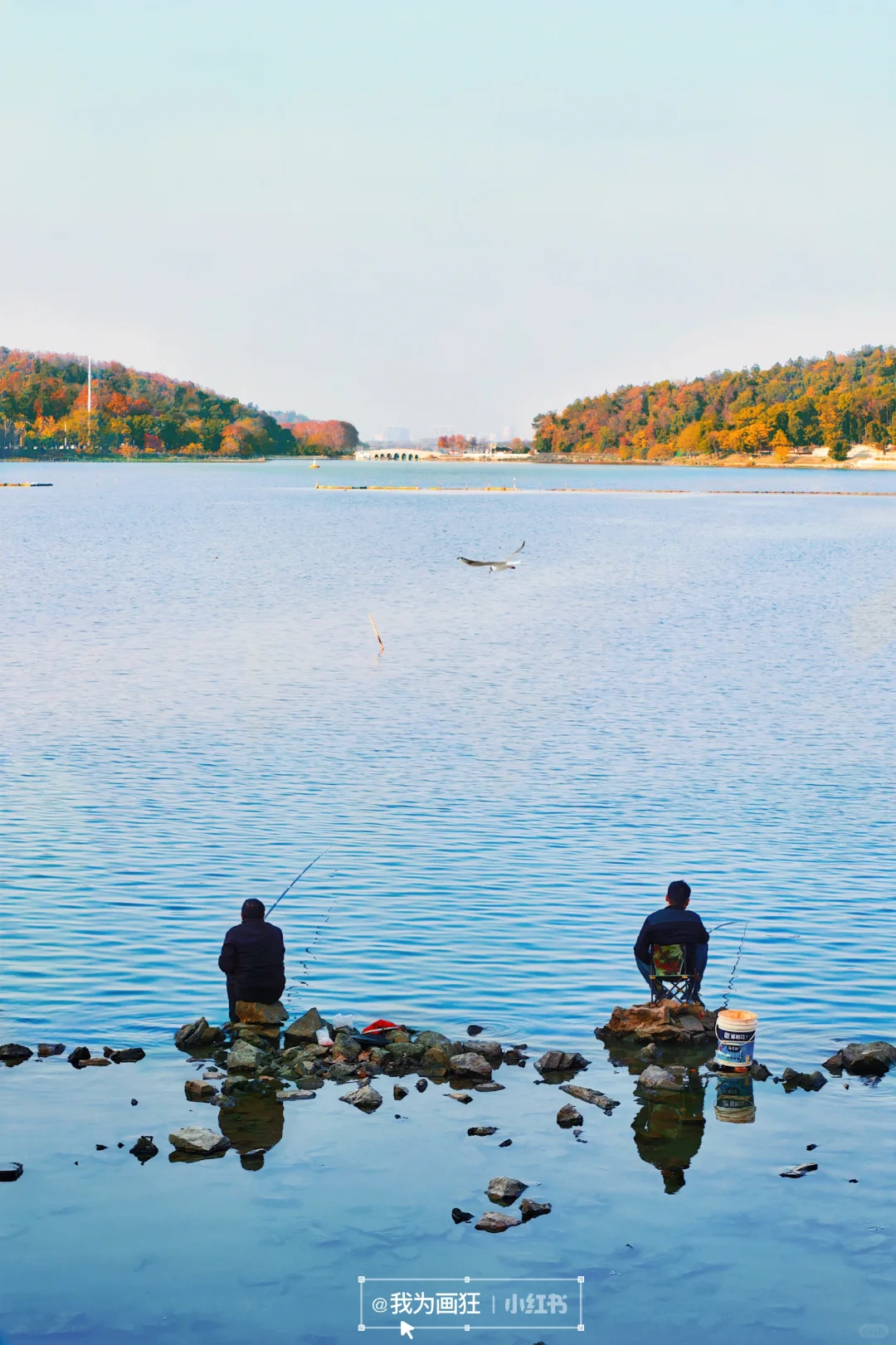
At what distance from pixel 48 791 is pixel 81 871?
857 cm

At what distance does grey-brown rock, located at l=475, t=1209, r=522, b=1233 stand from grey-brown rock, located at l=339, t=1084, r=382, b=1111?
11.8 ft

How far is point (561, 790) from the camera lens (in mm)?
44938

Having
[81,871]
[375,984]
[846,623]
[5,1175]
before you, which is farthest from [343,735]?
[846,623]

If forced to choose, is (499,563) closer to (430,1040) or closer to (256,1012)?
(256,1012)

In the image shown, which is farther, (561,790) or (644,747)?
(644,747)

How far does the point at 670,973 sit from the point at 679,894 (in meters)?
1.54

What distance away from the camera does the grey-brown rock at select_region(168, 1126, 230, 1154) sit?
21.0 meters

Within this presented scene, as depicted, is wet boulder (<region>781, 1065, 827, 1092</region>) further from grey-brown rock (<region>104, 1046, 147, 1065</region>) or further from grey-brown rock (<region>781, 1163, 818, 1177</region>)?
grey-brown rock (<region>104, 1046, 147, 1065</region>)

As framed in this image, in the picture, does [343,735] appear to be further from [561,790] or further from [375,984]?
[375,984]

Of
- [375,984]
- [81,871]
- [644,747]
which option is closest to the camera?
[375,984]

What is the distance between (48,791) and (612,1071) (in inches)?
921

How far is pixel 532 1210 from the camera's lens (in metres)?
19.5

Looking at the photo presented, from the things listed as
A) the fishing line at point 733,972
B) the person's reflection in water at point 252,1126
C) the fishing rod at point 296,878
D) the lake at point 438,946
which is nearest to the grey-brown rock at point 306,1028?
the lake at point 438,946

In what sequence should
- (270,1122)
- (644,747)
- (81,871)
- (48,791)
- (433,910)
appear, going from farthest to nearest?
1. (644,747)
2. (48,791)
3. (81,871)
4. (433,910)
5. (270,1122)
